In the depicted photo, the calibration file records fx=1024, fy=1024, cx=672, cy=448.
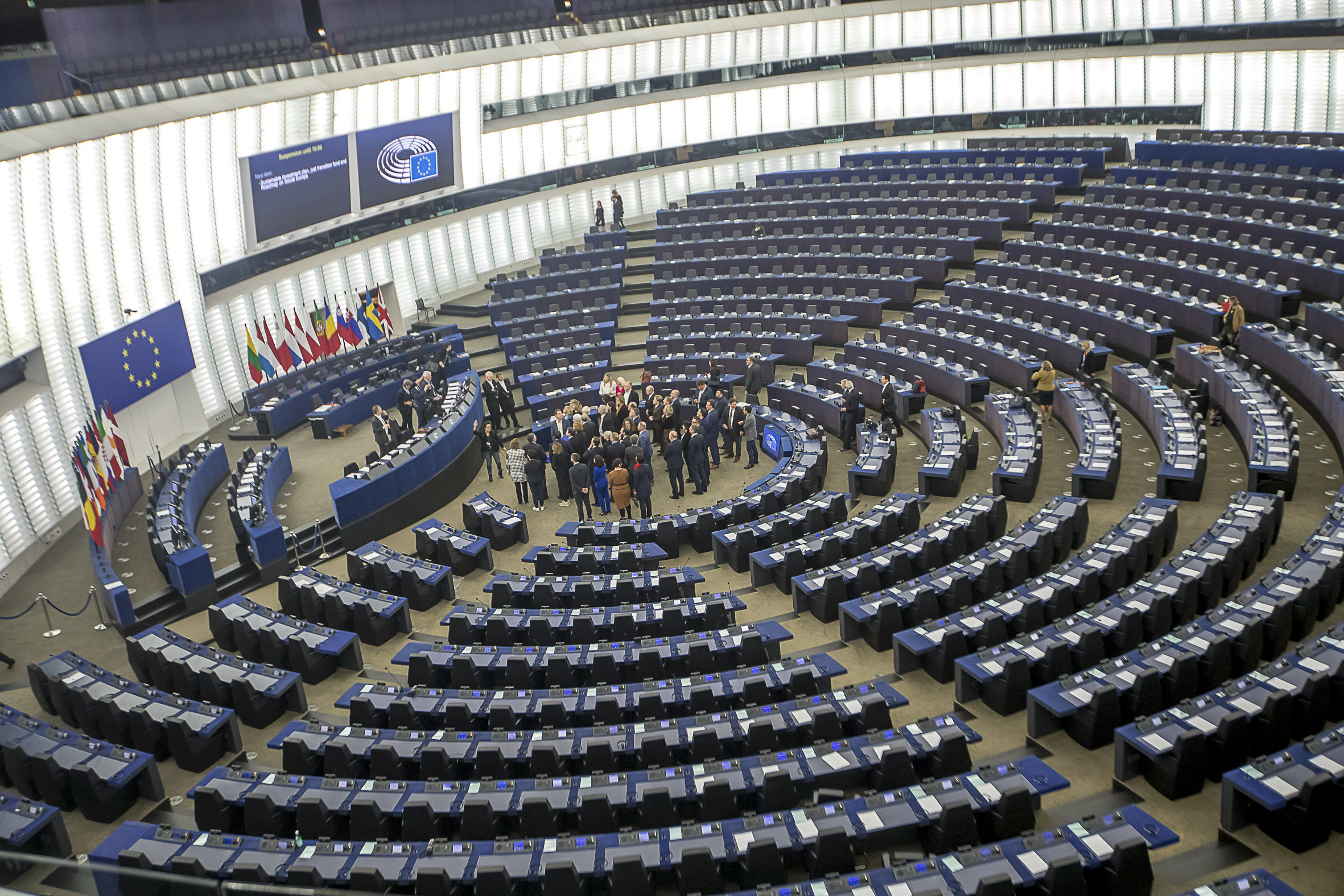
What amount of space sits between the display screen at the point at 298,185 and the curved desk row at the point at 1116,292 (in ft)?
53.1

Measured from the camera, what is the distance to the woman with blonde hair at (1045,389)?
726 inches

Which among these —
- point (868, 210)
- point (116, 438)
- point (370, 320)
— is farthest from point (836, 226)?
point (116, 438)

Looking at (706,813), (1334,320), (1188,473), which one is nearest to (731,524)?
(1188,473)

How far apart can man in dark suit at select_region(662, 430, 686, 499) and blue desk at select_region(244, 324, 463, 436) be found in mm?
9244

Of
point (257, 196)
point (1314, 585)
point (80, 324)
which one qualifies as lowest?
point (1314, 585)

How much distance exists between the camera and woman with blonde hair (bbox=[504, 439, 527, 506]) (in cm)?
1898

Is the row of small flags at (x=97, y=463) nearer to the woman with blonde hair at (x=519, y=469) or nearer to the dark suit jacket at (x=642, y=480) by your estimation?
the woman with blonde hair at (x=519, y=469)

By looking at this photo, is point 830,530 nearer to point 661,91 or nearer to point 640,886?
point 640,886

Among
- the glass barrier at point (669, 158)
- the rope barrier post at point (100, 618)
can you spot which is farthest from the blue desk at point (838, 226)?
the rope barrier post at point (100, 618)

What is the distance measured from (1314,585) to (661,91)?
26603mm

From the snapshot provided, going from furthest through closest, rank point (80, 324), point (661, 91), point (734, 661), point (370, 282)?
point (661, 91), point (370, 282), point (80, 324), point (734, 661)

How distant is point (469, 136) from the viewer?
30.2 m

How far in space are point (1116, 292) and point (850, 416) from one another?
21.8ft

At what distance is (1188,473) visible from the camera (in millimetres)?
14680
